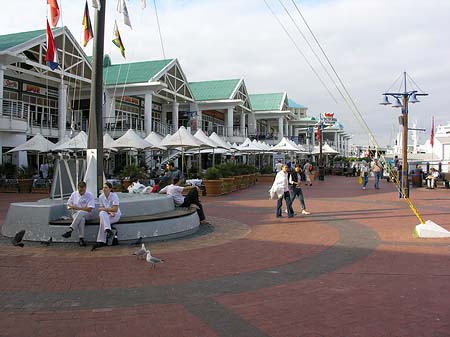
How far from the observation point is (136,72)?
35000 mm

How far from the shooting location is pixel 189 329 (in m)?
4.00

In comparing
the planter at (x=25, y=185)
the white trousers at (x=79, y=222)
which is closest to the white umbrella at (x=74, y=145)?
the planter at (x=25, y=185)

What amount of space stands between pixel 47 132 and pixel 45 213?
21453 millimetres

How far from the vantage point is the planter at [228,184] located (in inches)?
732

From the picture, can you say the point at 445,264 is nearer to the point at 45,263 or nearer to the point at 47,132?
the point at 45,263

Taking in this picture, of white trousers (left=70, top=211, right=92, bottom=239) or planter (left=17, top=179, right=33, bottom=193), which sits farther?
planter (left=17, top=179, right=33, bottom=193)

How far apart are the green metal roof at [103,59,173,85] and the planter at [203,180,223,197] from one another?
16.4m

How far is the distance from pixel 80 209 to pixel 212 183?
1042 centimetres

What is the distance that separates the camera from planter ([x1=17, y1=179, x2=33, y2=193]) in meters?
19.9

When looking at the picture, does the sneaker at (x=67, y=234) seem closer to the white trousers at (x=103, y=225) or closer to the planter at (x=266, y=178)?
the white trousers at (x=103, y=225)

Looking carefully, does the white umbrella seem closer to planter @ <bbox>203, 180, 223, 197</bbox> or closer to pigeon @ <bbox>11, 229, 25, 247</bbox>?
planter @ <bbox>203, 180, 223, 197</bbox>

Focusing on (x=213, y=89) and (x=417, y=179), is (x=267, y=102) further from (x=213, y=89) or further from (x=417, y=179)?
(x=417, y=179)

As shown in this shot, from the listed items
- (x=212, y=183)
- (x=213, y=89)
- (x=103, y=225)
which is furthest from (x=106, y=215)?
(x=213, y=89)

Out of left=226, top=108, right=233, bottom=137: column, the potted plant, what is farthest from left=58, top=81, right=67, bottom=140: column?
left=226, top=108, right=233, bottom=137: column
